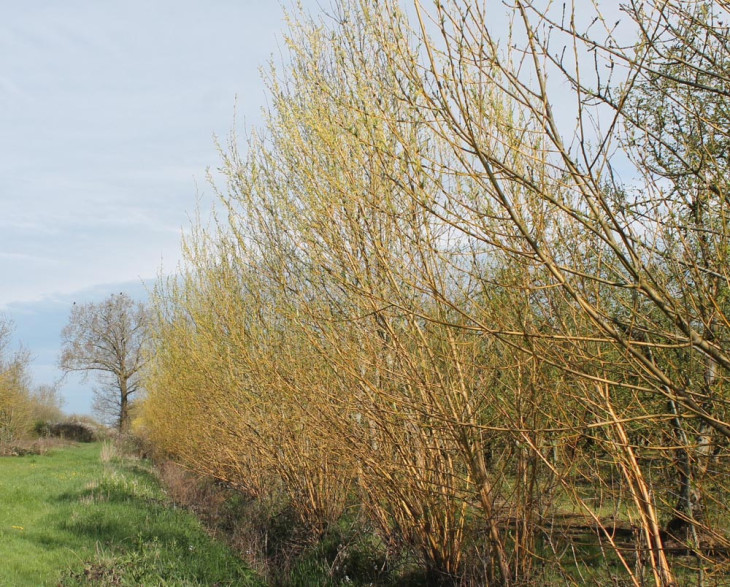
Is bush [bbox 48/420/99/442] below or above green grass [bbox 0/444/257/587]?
above

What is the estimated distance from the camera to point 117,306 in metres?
41.4

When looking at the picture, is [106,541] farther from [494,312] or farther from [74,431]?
[74,431]

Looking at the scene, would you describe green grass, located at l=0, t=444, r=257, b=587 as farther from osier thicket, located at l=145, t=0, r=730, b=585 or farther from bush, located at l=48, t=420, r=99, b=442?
bush, located at l=48, t=420, r=99, b=442

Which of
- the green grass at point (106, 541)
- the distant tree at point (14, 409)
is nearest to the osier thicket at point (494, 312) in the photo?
the green grass at point (106, 541)

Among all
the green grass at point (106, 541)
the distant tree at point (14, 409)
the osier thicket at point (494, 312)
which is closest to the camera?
the osier thicket at point (494, 312)

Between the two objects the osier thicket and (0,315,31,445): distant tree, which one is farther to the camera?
(0,315,31,445): distant tree

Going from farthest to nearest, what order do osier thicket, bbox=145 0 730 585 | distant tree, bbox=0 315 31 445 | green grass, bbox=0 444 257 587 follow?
distant tree, bbox=0 315 31 445 < green grass, bbox=0 444 257 587 < osier thicket, bbox=145 0 730 585

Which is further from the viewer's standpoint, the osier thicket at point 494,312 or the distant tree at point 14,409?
the distant tree at point 14,409

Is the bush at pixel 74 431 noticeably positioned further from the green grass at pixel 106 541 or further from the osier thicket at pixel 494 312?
the osier thicket at pixel 494 312

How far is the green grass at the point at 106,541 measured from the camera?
20.3 ft

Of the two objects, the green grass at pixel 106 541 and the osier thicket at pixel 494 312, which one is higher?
the osier thicket at pixel 494 312

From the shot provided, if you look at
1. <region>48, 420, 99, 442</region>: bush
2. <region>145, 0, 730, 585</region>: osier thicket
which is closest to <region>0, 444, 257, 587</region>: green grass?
<region>145, 0, 730, 585</region>: osier thicket

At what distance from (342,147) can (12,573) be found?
6.03 m

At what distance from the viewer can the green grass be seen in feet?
20.3
